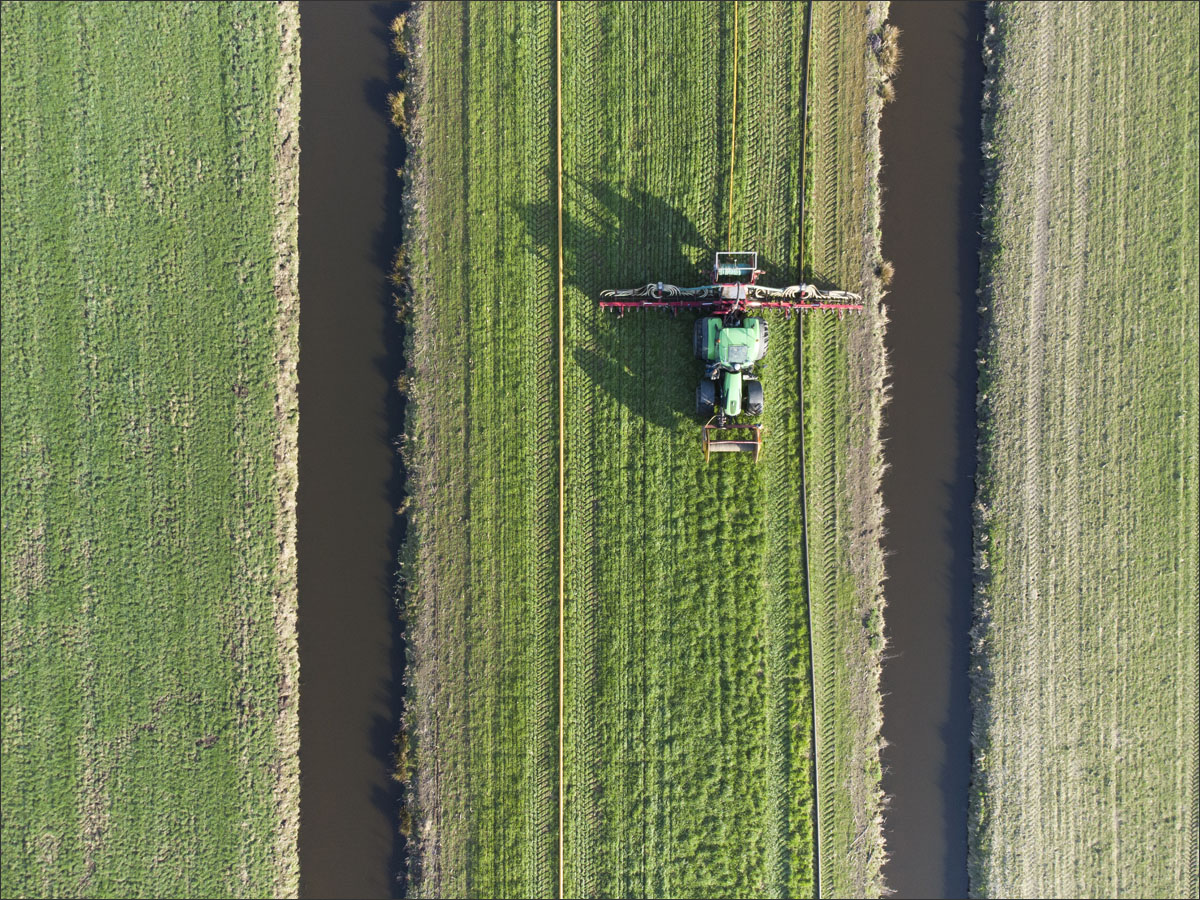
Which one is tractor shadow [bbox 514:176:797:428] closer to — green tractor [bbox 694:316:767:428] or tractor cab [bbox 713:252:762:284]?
tractor cab [bbox 713:252:762:284]

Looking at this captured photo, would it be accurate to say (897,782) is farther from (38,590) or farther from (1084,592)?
(38,590)

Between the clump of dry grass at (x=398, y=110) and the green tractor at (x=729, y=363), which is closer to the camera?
the green tractor at (x=729, y=363)

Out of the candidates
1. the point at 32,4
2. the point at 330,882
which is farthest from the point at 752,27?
the point at 330,882

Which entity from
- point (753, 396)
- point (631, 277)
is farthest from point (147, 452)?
point (753, 396)

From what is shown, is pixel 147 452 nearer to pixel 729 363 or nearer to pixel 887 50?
pixel 729 363

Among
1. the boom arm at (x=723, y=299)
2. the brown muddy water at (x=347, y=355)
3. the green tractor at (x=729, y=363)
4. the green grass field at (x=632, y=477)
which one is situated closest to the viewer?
the green tractor at (x=729, y=363)

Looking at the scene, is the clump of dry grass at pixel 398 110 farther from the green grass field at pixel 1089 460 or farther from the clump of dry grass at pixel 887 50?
the green grass field at pixel 1089 460

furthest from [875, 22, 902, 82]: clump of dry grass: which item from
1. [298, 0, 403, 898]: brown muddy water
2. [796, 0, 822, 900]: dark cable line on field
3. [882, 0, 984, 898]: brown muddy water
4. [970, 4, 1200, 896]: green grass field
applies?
[298, 0, 403, 898]: brown muddy water

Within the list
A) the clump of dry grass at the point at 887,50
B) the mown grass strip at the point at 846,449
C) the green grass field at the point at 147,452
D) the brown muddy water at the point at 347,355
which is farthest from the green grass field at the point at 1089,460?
the green grass field at the point at 147,452
